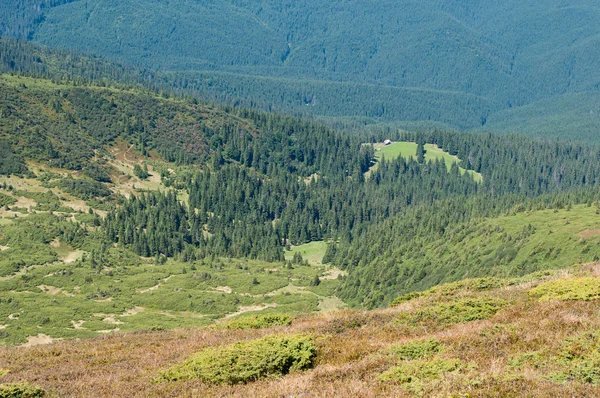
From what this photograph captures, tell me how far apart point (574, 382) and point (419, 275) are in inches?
4458

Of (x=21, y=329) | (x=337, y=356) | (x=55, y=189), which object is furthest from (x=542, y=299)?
(x=55, y=189)

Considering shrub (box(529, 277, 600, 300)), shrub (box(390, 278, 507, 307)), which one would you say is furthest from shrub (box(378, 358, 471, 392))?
shrub (box(390, 278, 507, 307))

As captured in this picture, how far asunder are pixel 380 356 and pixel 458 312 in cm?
837

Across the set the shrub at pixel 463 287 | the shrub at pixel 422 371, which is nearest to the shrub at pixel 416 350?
the shrub at pixel 422 371

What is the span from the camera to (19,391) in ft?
78.2

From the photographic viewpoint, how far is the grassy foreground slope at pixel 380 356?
20.8 metres

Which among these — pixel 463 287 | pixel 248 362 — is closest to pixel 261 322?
pixel 463 287

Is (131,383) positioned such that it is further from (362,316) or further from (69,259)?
(69,259)

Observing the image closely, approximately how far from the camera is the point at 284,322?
3912 centimetres

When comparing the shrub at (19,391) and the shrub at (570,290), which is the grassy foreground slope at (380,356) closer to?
the shrub at (570,290)

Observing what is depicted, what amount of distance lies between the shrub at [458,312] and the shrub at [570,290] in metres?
2.23

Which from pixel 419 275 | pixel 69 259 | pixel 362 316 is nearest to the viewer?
pixel 362 316

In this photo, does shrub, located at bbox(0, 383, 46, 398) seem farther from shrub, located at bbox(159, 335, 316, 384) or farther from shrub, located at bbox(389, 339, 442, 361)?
shrub, located at bbox(389, 339, 442, 361)

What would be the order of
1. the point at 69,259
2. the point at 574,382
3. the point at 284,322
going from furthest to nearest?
1. the point at 69,259
2. the point at 284,322
3. the point at 574,382
